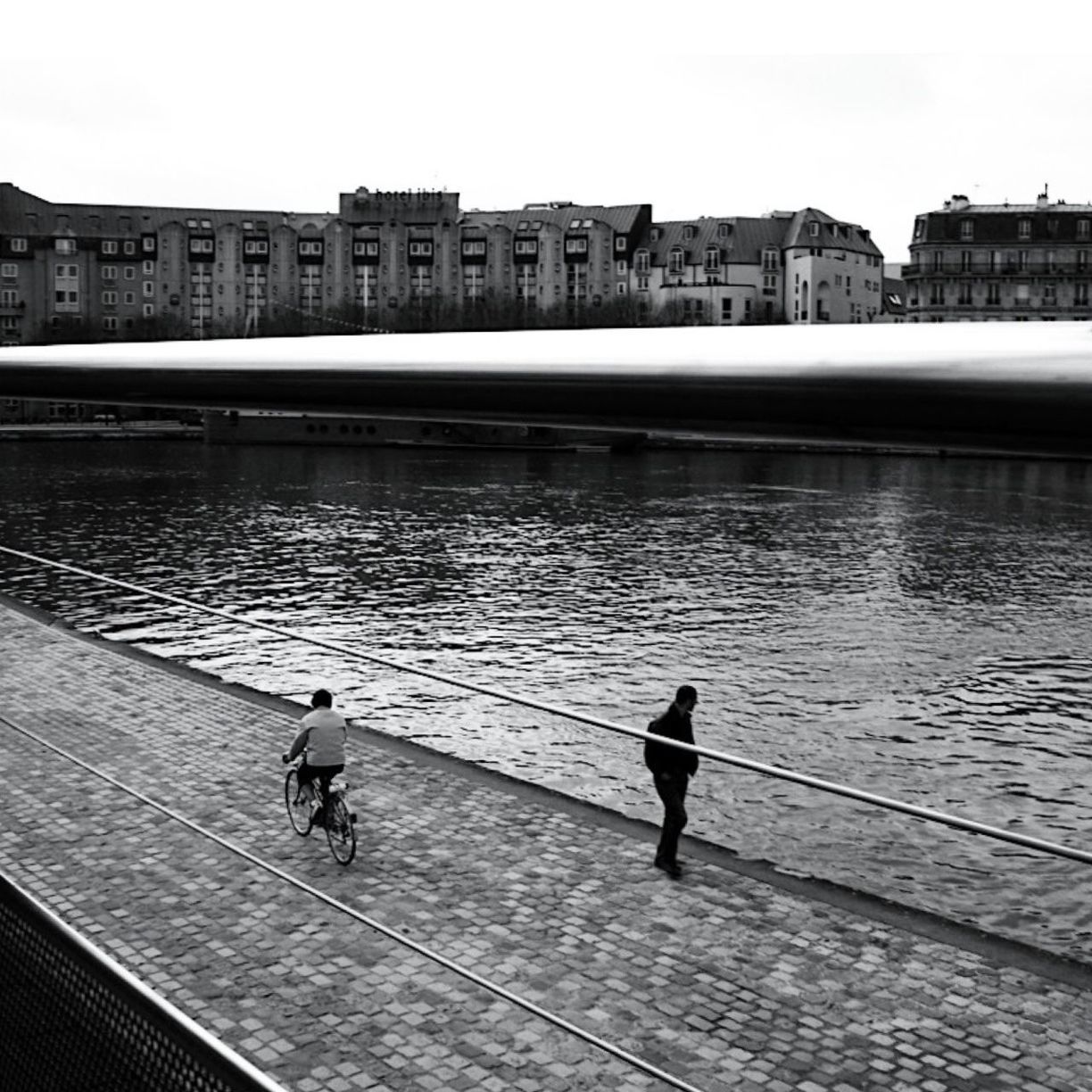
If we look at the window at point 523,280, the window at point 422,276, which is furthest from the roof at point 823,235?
the window at point 422,276

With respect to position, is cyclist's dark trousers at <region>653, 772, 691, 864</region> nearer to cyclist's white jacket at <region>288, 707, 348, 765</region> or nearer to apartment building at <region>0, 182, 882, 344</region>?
cyclist's white jacket at <region>288, 707, 348, 765</region>

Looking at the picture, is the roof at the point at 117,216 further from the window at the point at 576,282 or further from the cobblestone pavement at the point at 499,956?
the cobblestone pavement at the point at 499,956

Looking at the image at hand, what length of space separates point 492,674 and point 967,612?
9.96m

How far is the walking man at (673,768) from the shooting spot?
7676 mm

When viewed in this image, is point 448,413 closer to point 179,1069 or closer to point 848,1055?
point 179,1069

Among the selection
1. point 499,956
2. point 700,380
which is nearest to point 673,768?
point 499,956

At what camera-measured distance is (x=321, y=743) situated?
8500 millimetres

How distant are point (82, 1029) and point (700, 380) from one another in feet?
3.73

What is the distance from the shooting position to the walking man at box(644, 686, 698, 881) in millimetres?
7676

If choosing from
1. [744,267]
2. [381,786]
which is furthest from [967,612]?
[744,267]

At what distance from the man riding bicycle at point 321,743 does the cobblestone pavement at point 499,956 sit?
667mm

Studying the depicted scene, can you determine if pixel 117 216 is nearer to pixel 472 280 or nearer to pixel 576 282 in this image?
pixel 472 280

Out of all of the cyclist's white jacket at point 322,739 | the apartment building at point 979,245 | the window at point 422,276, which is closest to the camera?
the cyclist's white jacket at point 322,739

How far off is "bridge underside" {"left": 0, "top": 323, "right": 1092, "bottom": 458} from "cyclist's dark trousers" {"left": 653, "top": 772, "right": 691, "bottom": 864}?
299 inches
